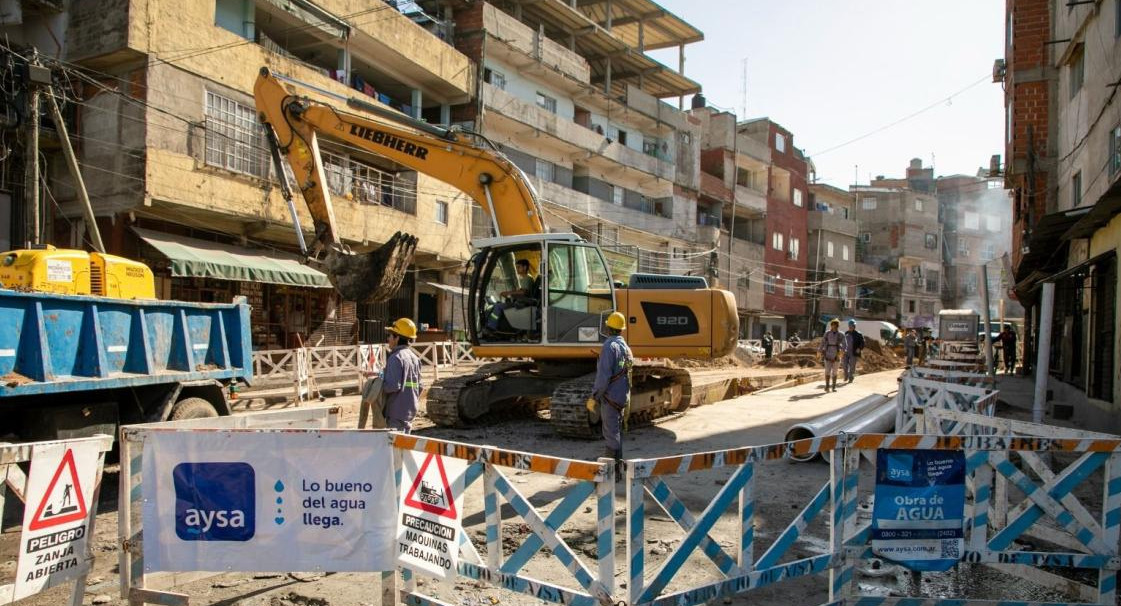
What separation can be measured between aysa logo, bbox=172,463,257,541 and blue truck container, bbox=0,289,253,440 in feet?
10.4

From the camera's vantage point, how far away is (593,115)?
119 ft

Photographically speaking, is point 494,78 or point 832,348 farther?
point 494,78

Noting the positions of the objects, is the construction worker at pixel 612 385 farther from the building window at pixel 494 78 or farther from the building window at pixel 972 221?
the building window at pixel 972 221

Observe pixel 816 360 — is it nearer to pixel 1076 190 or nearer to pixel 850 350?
pixel 850 350

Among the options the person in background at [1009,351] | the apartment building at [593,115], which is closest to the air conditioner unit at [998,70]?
the person in background at [1009,351]

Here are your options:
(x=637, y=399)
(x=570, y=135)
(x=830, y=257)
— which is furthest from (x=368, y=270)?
(x=830, y=257)

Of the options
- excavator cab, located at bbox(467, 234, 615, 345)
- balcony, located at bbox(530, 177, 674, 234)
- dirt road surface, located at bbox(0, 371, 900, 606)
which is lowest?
dirt road surface, located at bbox(0, 371, 900, 606)

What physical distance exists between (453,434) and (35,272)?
554 cm

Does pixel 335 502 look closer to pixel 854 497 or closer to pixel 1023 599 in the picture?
pixel 854 497

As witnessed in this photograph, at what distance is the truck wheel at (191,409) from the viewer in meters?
8.33

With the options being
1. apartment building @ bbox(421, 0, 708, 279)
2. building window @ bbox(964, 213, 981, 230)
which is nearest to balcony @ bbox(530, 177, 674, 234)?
apartment building @ bbox(421, 0, 708, 279)

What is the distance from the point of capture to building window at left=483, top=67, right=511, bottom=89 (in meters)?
28.8

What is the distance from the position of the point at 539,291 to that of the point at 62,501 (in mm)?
7538

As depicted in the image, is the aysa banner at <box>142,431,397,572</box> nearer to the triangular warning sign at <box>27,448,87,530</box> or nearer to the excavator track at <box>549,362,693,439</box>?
the triangular warning sign at <box>27,448,87,530</box>
